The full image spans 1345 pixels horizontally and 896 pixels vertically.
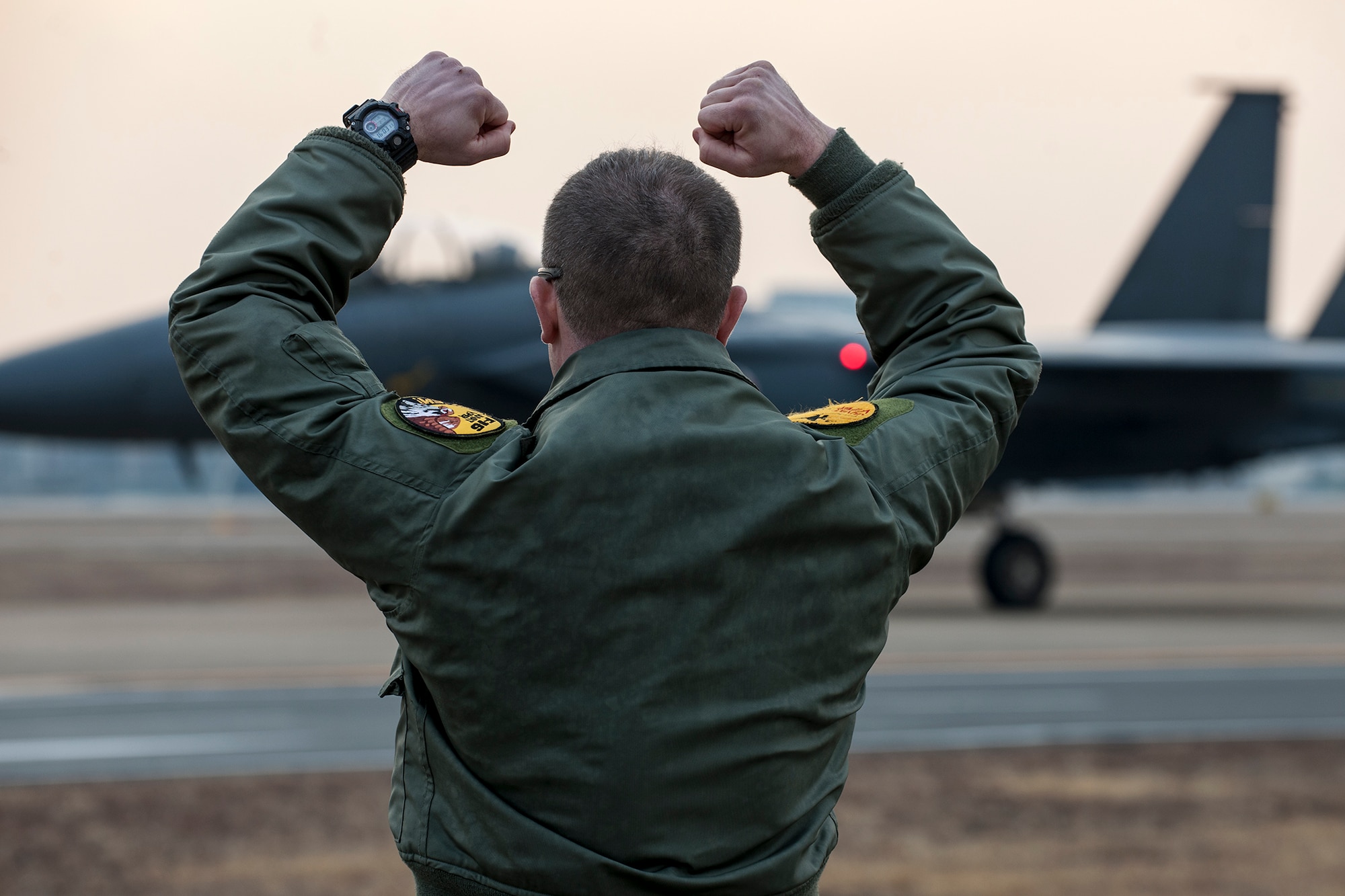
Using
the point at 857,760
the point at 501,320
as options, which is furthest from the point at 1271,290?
the point at 857,760

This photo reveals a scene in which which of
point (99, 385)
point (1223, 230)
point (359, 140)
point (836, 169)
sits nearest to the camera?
point (359, 140)

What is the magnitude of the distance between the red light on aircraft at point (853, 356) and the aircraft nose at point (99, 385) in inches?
253

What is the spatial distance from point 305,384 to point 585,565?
40 centimetres

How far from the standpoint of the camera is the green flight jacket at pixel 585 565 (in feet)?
4.50

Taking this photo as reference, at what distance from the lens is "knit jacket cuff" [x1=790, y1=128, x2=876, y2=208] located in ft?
5.66

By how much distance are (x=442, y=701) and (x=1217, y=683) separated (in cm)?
1036

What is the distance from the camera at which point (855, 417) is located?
1.60 metres

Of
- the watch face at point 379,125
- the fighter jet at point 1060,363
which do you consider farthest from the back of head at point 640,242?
the fighter jet at point 1060,363

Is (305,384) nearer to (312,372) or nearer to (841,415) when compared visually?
(312,372)

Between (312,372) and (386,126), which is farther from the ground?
(386,126)

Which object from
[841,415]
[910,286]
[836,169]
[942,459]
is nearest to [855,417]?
[841,415]

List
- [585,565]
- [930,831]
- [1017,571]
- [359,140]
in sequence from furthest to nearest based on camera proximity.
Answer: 1. [1017,571]
2. [930,831]
3. [359,140]
4. [585,565]

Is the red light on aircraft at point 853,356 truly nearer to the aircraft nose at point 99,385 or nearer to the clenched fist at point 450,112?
the aircraft nose at point 99,385

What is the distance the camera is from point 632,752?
1.38m
